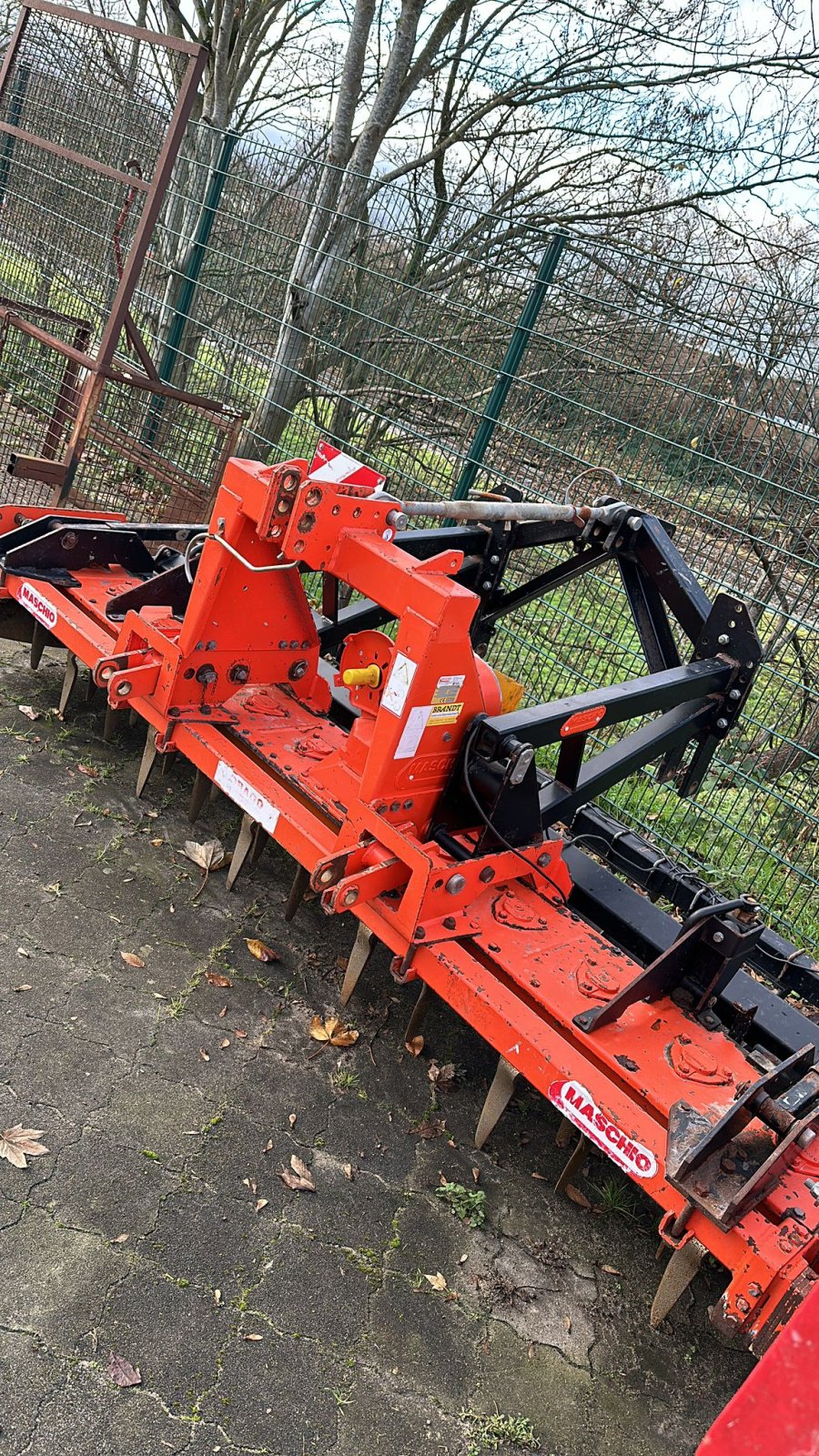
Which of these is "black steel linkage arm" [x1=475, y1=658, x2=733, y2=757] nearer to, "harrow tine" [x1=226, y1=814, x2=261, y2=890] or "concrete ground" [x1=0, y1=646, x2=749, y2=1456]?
"harrow tine" [x1=226, y1=814, x2=261, y2=890]

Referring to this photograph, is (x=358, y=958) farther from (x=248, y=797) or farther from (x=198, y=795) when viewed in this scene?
(x=198, y=795)

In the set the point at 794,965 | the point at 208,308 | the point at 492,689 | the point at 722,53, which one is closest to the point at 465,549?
the point at 492,689

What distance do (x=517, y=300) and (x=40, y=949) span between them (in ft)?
14.7

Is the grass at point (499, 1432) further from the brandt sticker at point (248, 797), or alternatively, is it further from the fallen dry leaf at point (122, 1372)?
the brandt sticker at point (248, 797)

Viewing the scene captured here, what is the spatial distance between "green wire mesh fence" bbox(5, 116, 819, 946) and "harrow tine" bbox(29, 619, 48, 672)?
1.90 m

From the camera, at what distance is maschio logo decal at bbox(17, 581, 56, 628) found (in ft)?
15.0

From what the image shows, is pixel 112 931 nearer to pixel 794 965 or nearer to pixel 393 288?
pixel 794 965

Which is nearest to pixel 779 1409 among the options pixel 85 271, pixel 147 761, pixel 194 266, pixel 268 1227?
pixel 268 1227

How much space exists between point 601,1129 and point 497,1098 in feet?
1.46

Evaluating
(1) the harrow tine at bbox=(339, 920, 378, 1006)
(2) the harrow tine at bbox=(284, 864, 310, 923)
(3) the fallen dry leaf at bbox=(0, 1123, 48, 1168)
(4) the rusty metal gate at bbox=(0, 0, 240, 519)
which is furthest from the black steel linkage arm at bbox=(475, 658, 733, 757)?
(4) the rusty metal gate at bbox=(0, 0, 240, 519)

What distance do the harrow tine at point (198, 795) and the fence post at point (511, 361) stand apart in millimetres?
2763

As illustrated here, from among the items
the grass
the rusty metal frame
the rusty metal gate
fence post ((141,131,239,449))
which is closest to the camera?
the grass

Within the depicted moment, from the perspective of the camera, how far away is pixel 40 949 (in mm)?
3557

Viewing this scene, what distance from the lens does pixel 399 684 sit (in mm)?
3395
